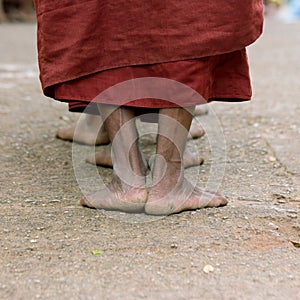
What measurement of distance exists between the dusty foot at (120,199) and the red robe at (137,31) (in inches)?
14.2

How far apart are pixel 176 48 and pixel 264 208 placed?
1.94ft

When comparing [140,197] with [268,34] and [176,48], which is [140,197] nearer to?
[176,48]

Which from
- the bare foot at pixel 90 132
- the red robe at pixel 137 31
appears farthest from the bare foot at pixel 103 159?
the red robe at pixel 137 31

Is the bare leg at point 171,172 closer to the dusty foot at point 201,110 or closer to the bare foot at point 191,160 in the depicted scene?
the bare foot at point 191,160

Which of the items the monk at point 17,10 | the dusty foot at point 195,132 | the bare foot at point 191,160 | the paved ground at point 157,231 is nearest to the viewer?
the paved ground at point 157,231

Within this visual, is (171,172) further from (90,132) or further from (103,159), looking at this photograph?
(90,132)

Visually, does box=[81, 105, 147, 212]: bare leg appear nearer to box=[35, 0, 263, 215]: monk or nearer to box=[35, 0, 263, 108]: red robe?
box=[35, 0, 263, 215]: monk

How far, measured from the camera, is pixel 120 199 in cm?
221

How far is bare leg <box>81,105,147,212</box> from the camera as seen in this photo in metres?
2.21

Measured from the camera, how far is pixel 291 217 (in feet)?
7.32

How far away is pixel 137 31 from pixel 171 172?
0.44m

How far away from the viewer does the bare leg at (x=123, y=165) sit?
2.21 m

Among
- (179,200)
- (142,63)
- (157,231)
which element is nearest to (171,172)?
(179,200)

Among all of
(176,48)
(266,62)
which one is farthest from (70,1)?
(266,62)
